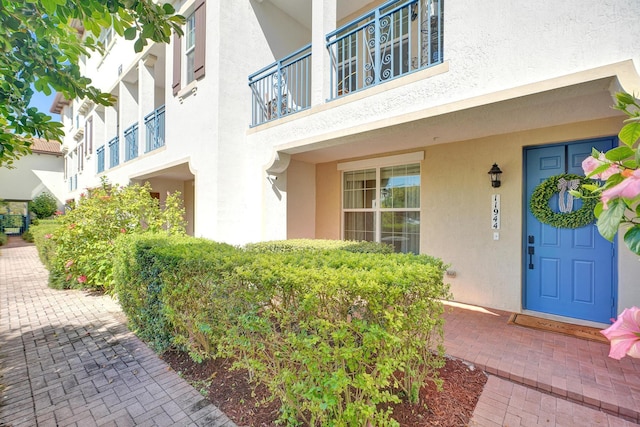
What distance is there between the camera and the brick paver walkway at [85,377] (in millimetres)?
2803

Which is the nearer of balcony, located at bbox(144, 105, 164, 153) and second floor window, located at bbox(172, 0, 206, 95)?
second floor window, located at bbox(172, 0, 206, 95)

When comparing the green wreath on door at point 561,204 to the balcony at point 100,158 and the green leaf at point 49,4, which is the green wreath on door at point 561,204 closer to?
the green leaf at point 49,4

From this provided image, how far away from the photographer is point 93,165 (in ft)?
51.7

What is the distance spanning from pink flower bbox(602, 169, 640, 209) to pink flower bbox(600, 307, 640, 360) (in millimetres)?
430

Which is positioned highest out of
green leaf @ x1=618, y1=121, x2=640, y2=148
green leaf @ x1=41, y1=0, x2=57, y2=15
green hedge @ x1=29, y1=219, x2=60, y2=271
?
green leaf @ x1=41, y1=0, x2=57, y2=15

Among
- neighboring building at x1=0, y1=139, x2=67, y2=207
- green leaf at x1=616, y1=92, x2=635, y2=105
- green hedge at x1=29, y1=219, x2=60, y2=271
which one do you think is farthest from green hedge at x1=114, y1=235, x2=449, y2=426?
neighboring building at x1=0, y1=139, x2=67, y2=207

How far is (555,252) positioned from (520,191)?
120cm

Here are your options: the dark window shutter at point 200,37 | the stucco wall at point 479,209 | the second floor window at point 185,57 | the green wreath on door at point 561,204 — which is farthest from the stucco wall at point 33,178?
the green wreath on door at point 561,204

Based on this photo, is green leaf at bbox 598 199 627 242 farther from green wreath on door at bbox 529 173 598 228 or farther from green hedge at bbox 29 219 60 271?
green hedge at bbox 29 219 60 271

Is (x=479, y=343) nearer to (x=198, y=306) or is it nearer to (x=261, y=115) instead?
(x=198, y=306)

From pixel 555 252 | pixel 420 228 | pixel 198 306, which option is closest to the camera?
pixel 198 306

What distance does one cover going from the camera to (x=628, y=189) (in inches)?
40.6

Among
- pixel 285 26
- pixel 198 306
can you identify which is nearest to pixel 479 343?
pixel 198 306

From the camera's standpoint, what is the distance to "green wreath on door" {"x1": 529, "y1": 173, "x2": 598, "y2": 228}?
15.7 ft
